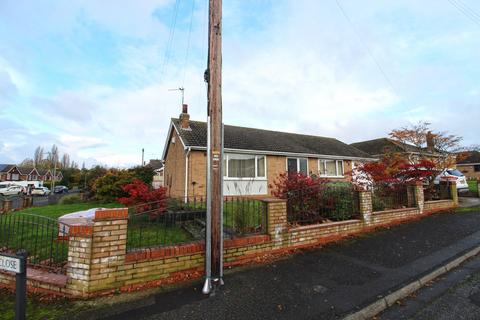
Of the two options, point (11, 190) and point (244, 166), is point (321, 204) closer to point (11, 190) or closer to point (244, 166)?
point (244, 166)

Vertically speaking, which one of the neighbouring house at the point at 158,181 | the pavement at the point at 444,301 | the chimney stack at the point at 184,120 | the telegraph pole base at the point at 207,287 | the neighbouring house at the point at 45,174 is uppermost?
the chimney stack at the point at 184,120

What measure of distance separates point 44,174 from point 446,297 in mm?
91373

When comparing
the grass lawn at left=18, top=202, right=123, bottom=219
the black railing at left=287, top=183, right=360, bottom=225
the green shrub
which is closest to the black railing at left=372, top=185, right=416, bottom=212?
the black railing at left=287, top=183, right=360, bottom=225

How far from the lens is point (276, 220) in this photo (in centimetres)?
544

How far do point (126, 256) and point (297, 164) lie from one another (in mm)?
13521

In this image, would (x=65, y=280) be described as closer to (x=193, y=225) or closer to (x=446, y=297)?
(x=193, y=225)

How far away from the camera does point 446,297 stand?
12.2 ft

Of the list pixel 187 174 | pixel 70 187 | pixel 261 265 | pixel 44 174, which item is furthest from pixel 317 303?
pixel 44 174

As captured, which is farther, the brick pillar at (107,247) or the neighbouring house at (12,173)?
the neighbouring house at (12,173)

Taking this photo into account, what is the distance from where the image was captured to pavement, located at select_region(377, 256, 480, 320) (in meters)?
3.25

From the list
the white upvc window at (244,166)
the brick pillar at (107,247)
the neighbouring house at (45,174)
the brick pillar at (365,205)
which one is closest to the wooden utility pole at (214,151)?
the brick pillar at (107,247)

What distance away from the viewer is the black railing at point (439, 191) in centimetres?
1153

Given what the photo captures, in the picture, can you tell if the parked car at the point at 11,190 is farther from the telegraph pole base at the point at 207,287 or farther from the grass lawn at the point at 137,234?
the telegraph pole base at the point at 207,287

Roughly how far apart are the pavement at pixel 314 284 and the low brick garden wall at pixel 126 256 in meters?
0.36
